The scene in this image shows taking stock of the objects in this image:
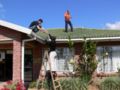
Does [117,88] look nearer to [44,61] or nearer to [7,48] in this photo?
[44,61]

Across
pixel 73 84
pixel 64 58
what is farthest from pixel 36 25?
pixel 73 84

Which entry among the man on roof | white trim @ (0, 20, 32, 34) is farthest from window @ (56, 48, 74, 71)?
white trim @ (0, 20, 32, 34)

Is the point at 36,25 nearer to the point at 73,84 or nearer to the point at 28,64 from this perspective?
A: the point at 28,64

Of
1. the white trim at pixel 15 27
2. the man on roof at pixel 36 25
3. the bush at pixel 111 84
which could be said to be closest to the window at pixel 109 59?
the bush at pixel 111 84

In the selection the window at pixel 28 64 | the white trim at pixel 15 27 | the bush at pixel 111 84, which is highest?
the white trim at pixel 15 27

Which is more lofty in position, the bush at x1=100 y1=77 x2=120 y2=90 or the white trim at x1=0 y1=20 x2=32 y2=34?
the white trim at x1=0 y1=20 x2=32 y2=34

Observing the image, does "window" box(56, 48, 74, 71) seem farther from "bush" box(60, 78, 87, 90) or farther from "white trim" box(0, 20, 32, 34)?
"white trim" box(0, 20, 32, 34)

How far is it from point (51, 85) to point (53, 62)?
3.09 metres

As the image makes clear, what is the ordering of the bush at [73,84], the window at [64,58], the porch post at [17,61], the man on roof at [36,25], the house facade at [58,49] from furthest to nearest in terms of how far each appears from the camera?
the window at [64,58]
the man on roof at [36,25]
the house facade at [58,49]
the bush at [73,84]
the porch post at [17,61]

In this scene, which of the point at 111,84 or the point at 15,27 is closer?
the point at 15,27

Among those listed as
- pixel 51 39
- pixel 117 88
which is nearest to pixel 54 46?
pixel 51 39

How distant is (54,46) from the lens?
63.2ft

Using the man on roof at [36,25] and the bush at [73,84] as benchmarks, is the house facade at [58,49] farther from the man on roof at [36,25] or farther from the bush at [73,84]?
the bush at [73,84]

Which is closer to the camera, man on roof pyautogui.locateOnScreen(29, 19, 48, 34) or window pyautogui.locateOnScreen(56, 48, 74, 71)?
man on roof pyautogui.locateOnScreen(29, 19, 48, 34)
